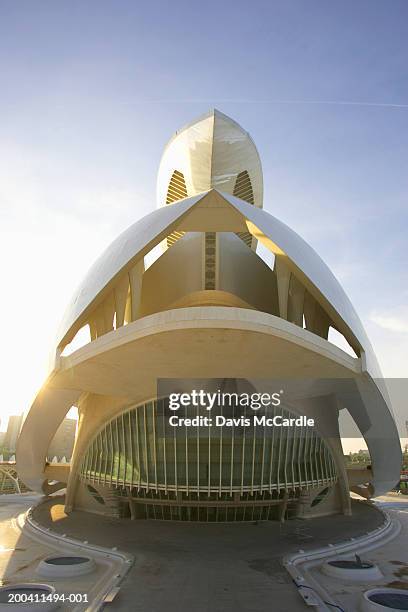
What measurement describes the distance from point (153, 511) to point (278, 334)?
50.2ft

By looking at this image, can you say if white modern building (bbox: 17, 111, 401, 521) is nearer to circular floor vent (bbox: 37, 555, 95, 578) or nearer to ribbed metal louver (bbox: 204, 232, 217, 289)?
ribbed metal louver (bbox: 204, 232, 217, 289)

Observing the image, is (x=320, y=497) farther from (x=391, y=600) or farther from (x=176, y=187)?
(x=176, y=187)

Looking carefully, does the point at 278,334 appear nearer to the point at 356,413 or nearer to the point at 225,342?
the point at 225,342

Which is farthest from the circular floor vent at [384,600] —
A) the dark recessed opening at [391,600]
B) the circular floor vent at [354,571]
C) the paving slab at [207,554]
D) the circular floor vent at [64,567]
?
the circular floor vent at [64,567]

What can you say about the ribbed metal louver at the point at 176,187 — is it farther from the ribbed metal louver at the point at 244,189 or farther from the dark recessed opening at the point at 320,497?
the dark recessed opening at the point at 320,497

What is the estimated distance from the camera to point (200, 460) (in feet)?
67.4

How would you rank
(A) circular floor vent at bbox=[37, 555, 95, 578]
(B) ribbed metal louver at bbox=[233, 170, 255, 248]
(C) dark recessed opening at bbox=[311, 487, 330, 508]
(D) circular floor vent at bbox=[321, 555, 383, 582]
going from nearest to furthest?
(A) circular floor vent at bbox=[37, 555, 95, 578] → (D) circular floor vent at bbox=[321, 555, 383, 582] → (C) dark recessed opening at bbox=[311, 487, 330, 508] → (B) ribbed metal louver at bbox=[233, 170, 255, 248]

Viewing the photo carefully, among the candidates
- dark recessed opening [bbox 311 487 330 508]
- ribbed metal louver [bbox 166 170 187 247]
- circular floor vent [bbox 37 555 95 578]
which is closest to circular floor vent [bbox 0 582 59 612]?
circular floor vent [bbox 37 555 95 578]

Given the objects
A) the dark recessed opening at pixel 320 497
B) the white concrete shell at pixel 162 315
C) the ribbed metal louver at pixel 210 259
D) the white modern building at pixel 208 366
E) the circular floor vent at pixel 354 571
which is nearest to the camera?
the circular floor vent at pixel 354 571

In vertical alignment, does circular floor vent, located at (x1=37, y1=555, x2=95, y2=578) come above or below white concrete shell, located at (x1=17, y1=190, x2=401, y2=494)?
below

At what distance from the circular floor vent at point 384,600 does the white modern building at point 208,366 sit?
21.8ft

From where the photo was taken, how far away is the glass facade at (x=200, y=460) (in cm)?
2041

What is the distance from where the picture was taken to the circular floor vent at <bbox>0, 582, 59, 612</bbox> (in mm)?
10188

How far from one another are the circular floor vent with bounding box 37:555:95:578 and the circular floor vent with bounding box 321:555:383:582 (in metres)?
→ 7.78
